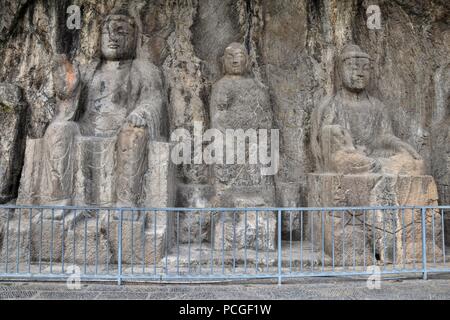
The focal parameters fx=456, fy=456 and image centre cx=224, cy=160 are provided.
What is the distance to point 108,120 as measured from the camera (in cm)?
651

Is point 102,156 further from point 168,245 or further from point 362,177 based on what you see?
point 362,177

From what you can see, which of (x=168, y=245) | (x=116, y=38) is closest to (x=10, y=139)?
(x=116, y=38)

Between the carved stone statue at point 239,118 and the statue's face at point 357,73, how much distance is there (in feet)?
4.08

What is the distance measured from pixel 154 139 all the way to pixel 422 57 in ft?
14.9

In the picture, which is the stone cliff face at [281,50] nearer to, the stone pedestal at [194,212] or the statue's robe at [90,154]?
the stone pedestal at [194,212]

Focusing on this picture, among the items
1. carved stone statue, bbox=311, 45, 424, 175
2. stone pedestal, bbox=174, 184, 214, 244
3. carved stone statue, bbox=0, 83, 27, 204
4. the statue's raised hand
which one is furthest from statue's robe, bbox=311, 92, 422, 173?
carved stone statue, bbox=0, 83, 27, 204

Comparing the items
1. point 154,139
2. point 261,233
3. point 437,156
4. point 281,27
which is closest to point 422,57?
point 437,156

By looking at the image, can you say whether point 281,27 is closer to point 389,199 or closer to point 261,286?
point 389,199

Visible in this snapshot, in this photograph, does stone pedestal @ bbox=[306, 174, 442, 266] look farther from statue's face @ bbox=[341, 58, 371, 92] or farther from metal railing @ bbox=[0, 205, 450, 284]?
statue's face @ bbox=[341, 58, 371, 92]

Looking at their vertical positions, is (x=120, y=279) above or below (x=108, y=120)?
below

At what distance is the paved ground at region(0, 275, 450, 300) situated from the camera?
448 centimetres

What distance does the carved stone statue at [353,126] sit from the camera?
239 inches

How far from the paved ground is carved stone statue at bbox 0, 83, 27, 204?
7.01 ft

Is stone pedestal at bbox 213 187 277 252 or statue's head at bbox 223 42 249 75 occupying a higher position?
statue's head at bbox 223 42 249 75
